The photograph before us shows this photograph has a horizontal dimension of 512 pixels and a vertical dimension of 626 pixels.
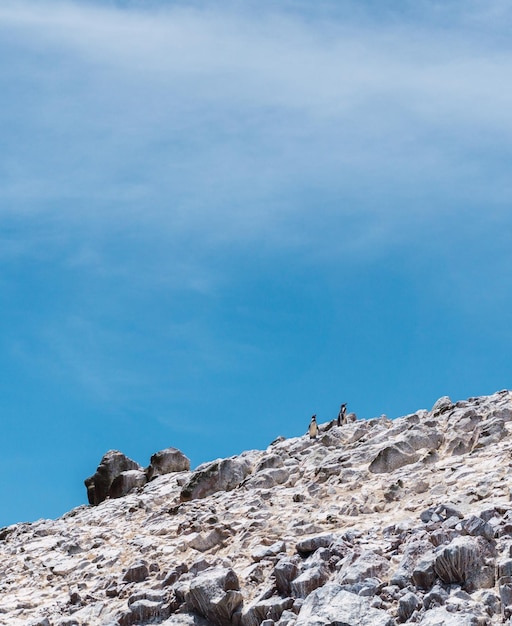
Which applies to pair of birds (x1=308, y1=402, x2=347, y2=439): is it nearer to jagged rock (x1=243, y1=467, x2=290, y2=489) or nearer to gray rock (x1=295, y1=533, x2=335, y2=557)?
jagged rock (x1=243, y1=467, x2=290, y2=489)

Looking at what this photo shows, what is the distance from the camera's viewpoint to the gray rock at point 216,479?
95.6ft

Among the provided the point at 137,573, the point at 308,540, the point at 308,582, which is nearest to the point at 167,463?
the point at 137,573

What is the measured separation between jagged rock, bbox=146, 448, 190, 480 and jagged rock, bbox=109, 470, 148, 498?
1.42 ft

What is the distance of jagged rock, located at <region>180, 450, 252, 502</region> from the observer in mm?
29156

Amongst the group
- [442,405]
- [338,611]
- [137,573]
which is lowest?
[338,611]

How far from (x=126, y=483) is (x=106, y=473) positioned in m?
2.25

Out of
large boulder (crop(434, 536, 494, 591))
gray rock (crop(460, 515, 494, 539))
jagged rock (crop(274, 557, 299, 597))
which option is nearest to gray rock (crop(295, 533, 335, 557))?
jagged rock (crop(274, 557, 299, 597))

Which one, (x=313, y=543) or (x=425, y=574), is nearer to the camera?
(x=425, y=574)

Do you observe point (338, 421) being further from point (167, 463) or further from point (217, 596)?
point (217, 596)

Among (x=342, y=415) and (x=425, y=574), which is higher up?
(x=342, y=415)

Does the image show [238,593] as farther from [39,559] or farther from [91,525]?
[91,525]

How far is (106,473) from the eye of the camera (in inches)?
1489

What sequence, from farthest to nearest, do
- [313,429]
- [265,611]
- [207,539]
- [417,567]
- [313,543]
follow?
1. [313,429]
2. [207,539]
3. [313,543]
4. [265,611]
5. [417,567]

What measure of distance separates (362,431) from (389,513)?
9524 mm
